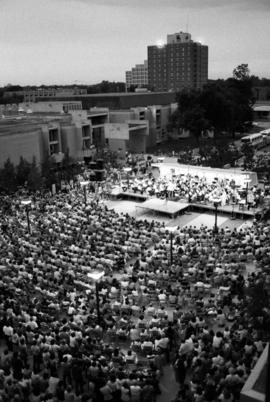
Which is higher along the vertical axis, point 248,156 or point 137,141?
point 137,141

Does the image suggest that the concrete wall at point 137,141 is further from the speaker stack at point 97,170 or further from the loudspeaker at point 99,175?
the loudspeaker at point 99,175

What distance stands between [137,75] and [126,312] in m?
176

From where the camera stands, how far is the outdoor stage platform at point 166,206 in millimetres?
28266

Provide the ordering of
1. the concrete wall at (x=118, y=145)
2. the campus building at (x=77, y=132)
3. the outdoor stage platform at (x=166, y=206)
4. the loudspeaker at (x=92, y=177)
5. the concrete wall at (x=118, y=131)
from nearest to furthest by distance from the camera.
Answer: the outdoor stage platform at (x=166, y=206) → the loudspeaker at (x=92, y=177) → the campus building at (x=77, y=132) → the concrete wall at (x=118, y=131) → the concrete wall at (x=118, y=145)

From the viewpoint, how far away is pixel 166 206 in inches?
1130

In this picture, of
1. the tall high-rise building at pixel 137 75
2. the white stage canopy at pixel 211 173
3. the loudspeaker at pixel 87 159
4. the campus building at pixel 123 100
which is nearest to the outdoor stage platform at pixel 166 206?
the white stage canopy at pixel 211 173

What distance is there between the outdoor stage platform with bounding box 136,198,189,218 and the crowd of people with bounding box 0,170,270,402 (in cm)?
391

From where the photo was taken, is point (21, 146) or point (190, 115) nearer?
point (21, 146)

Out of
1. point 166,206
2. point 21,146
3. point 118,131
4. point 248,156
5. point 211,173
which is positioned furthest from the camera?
point 118,131

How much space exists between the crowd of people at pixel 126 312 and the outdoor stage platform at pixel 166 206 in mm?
3915

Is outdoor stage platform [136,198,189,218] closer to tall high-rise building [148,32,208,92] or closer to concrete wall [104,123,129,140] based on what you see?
concrete wall [104,123,129,140]

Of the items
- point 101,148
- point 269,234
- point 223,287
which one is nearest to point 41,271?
point 223,287

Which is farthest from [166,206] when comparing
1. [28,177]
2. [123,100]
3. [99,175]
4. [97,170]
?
[123,100]

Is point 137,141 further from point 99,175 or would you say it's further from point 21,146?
point 21,146
